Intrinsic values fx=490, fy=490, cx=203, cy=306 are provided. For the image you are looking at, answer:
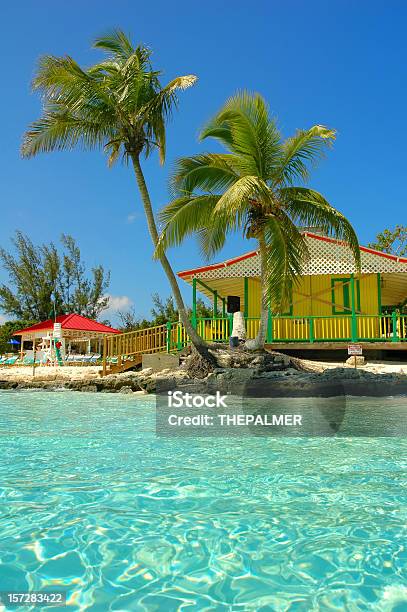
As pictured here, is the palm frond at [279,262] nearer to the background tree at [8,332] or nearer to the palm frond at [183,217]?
the palm frond at [183,217]

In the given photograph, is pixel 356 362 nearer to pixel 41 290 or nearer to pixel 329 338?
pixel 329 338

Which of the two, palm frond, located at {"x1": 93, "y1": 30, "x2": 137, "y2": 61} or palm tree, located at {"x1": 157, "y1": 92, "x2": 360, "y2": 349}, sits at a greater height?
palm frond, located at {"x1": 93, "y1": 30, "x2": 137, "y2": 61}

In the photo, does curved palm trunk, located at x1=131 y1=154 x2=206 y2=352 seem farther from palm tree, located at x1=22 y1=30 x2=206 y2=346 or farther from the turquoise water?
the turquoise water

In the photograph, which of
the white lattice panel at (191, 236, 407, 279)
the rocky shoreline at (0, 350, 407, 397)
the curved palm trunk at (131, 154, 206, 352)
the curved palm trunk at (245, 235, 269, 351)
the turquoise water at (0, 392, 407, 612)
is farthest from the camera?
the white lattice panel at (191, 236, 407, 279)

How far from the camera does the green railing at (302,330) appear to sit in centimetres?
1599

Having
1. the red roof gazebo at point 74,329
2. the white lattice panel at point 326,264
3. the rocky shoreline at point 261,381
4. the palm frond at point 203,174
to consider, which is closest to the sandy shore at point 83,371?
the rocky shoreline at point 261,381

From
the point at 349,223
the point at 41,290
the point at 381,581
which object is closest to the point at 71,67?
the point at 349,223

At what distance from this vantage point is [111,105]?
13094 millimetres

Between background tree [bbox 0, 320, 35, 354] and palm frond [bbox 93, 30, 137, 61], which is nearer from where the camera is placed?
palm frond [bbox 93, 30, 137, 61]

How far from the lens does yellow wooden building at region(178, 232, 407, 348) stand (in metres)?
15.6

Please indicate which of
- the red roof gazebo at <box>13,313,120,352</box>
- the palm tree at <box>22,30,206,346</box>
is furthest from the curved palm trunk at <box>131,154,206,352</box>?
the red roof gazebo at <box>13,313,120,352</box>

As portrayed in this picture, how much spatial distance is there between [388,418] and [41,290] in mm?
38004

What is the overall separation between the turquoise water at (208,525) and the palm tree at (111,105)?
8.39 m

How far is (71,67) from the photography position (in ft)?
42.1
